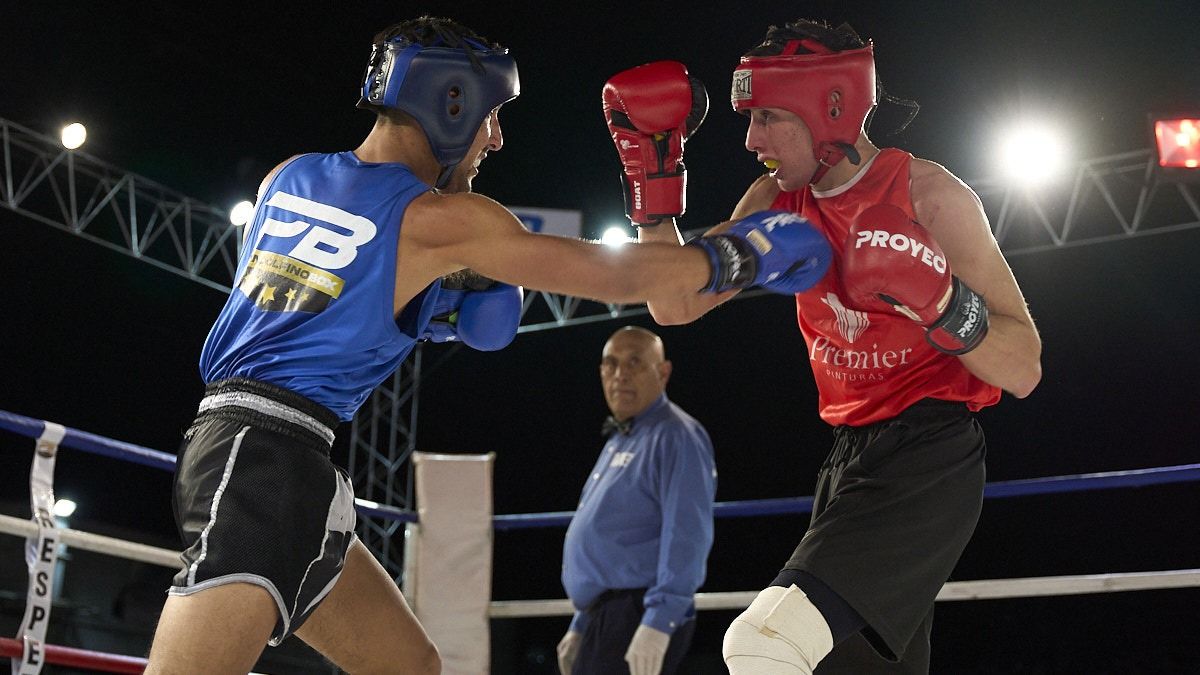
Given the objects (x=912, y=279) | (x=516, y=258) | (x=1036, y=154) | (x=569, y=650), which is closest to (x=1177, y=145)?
(x=1036, y=154)

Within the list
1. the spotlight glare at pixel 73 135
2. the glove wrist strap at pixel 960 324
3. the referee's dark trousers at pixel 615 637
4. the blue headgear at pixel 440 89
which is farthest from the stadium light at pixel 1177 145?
the spotlight glare at pixel 73 135

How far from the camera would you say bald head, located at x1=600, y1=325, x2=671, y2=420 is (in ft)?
11.8

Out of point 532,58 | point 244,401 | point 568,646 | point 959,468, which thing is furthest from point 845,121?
point 532,58

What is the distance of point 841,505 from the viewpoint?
188 cm

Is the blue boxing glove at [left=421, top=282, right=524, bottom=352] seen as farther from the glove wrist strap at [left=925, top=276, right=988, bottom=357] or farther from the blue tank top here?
the glove wrist strap at [left=925, top=276, right=988, bottom=357]

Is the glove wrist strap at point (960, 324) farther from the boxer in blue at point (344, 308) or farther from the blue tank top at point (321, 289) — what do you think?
the blue tank top at point (321, 289)

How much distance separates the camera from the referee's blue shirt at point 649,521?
3.14m

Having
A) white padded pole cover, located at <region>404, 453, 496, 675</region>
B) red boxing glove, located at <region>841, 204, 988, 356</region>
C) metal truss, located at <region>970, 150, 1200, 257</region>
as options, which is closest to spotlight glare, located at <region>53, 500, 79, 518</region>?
white padded pole cover, located at <region>404, 453, 496, 675</region>

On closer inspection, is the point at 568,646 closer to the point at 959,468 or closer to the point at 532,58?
the point at 959,468

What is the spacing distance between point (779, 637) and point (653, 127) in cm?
99

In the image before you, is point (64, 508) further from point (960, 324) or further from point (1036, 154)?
point (960, 324)

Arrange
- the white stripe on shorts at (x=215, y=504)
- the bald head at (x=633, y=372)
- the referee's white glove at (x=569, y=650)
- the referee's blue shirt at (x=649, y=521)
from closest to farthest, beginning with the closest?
the white stripe on shorts at (x=215, y=504)
the referee's blue shirt at (x=649, y=521)
the referee's white glove at (x=569, y=650)
the bald head at (x=633, y=372)

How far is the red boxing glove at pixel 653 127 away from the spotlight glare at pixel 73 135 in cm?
591

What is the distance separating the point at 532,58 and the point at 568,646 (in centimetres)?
669
